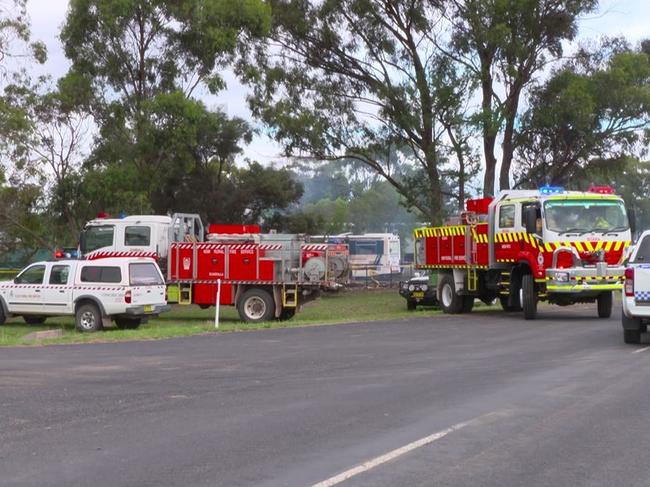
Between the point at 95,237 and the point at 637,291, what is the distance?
55.8 ft

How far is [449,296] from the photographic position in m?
26.5

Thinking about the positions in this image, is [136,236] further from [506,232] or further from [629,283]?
[629,283]

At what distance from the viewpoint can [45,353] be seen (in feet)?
50.9

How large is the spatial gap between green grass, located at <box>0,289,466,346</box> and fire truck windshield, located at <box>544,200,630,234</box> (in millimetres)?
5577

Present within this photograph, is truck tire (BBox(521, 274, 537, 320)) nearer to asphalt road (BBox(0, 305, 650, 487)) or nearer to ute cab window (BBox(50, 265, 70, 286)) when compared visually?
asphalt road (BBox(0, 305, 650, 487))

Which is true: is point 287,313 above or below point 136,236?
below

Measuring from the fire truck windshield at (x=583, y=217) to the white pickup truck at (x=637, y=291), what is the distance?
19.4 feet

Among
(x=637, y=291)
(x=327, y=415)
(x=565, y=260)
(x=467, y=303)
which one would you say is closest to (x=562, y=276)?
(x=565, y=260)

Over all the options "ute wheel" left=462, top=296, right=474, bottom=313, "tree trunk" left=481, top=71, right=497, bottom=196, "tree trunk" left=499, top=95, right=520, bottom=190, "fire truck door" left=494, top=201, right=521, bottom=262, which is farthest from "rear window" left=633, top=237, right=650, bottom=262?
"tree trunk" left=499, top=95, right=520, bottom=190

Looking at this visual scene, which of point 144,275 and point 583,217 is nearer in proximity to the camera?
point 583,217

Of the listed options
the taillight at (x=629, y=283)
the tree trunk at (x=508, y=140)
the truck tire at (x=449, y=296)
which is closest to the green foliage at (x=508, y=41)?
the tree trunk at (x=508, y=140)

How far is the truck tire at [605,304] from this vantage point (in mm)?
22234

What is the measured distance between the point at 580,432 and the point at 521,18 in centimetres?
2946

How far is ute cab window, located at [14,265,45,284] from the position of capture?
77.4 ft
